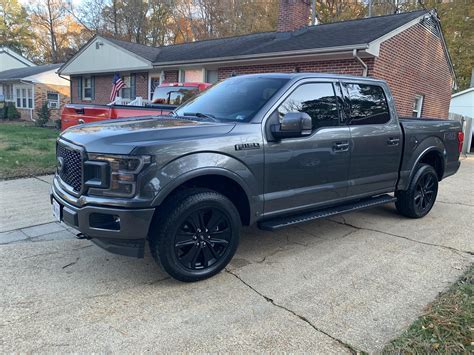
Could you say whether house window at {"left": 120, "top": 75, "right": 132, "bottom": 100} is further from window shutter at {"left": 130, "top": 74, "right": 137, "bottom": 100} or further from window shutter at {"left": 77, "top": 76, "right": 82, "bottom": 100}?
window shutter at {"left": 77, "top": 76, "right": 82, "bottom": 100}

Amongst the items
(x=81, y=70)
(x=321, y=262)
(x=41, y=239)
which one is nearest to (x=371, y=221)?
(x=321, y=262)

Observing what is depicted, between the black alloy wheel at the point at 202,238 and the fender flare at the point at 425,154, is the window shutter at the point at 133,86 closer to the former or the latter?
the fender flare at the point at 425,154

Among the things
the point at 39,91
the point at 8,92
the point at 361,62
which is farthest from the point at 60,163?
the point at 8,92

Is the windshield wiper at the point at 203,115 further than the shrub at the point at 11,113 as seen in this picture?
No

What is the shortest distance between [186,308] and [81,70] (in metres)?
21.6

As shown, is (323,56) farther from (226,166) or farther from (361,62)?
(226,166)

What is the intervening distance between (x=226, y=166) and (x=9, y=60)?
4481 cm

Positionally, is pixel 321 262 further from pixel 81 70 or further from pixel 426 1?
pixel 426 1

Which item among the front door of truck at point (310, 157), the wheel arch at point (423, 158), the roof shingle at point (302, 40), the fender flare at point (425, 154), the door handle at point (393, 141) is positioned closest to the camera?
the front door of truck at point (310, 157)

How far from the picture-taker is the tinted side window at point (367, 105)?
4684 millimetres

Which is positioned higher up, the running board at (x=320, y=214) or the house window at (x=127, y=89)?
the house window at (x=127, y=89)

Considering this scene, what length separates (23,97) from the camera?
2922 cm

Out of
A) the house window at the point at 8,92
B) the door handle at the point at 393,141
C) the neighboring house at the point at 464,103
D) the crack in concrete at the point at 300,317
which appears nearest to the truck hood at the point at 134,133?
the crack in concrete at the point at 300,317

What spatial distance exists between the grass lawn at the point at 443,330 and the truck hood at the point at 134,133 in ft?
7.22
